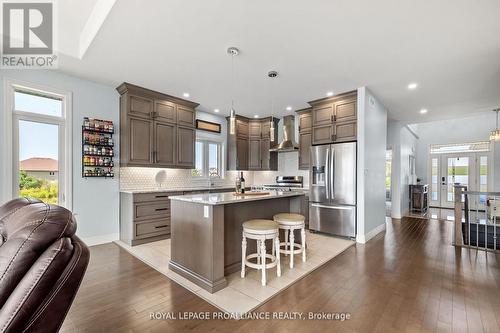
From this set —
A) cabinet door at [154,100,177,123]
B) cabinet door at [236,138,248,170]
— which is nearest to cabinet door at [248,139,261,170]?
cabinet door at [236,138,248,170]

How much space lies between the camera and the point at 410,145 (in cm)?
791

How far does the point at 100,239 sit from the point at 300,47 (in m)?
4.44

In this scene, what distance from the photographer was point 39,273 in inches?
31.3

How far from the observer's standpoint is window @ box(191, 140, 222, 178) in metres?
5.67

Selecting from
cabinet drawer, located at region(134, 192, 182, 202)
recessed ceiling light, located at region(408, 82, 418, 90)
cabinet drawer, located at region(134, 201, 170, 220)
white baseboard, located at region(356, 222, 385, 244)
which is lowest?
white baseboard, located at region(356, 222, 385, 244)

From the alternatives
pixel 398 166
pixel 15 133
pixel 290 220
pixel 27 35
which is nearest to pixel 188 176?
pixel 15 133

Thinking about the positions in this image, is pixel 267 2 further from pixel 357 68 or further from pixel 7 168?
pixel 7 168

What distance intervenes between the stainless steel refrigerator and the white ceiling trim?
12.9ft

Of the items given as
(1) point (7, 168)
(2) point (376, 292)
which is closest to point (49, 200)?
(1) point (7, 168)

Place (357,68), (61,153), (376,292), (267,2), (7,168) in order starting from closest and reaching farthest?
(267,2) → (376,292) → (7,168) → (357,68) → (61,153)

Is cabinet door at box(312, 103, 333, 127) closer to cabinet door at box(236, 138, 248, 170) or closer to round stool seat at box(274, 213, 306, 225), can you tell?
cabinet door at box(236, 138, 248, 170)

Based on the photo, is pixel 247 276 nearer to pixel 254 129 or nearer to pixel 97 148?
pixel 97 148

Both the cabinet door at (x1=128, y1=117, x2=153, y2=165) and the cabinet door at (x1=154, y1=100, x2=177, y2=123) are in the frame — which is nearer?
the cabinet door at (x1=128, y1=117, x2=153, y2=165)

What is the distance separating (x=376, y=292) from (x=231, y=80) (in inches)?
142
